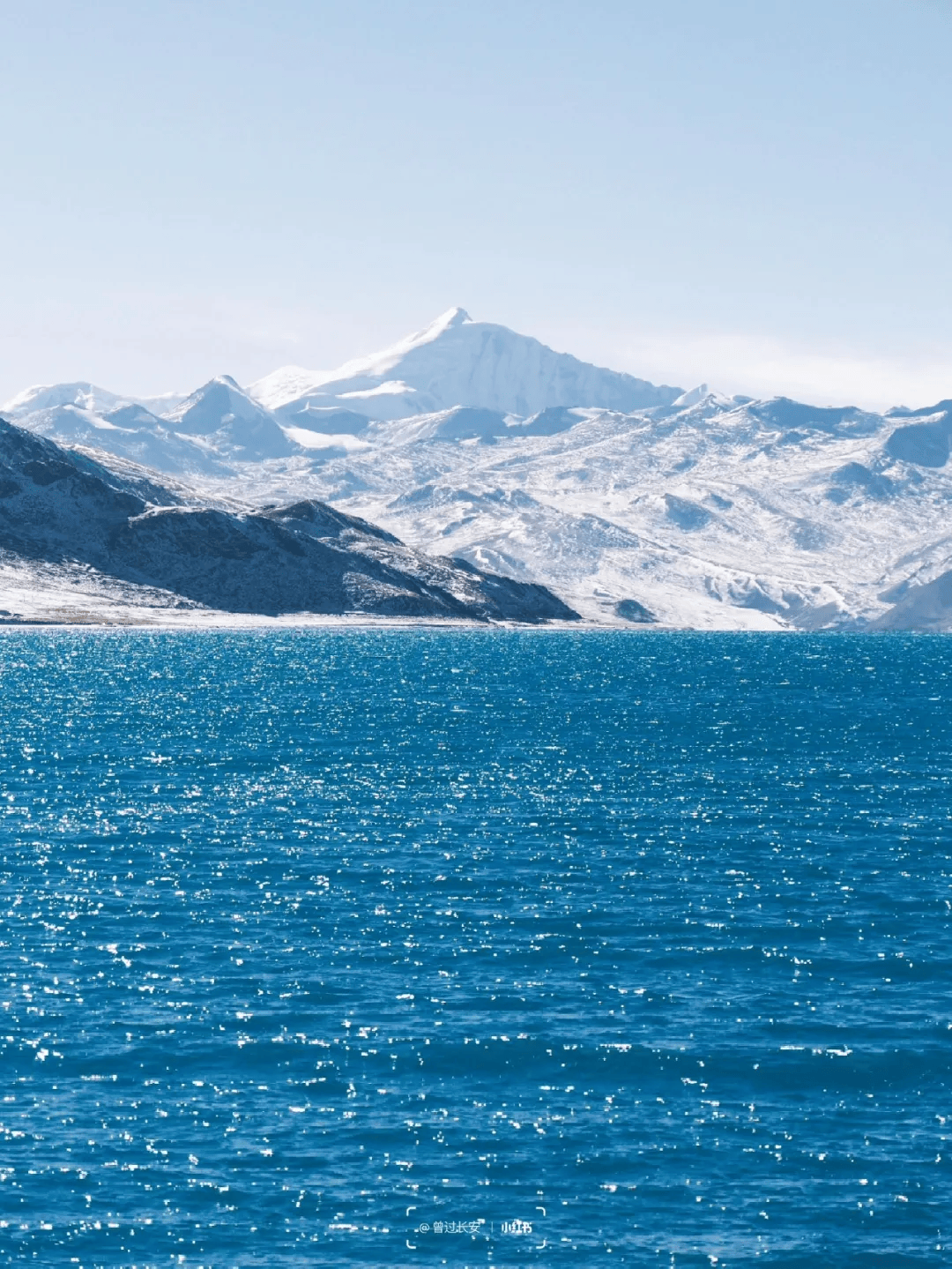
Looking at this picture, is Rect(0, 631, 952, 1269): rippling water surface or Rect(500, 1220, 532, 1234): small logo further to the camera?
Rect(0, 631, 952, 1269): rippling water surface

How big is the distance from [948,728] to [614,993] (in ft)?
377

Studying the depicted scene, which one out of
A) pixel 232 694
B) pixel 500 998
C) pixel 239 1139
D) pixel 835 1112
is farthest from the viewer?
pixel 232 694

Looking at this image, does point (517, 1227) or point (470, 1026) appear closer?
point (517, 1227)

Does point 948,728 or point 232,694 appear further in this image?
point 232,694

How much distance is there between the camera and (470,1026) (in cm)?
5172

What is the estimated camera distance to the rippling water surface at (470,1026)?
37.8 metres

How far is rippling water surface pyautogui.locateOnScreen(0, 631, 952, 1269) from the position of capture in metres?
37.8

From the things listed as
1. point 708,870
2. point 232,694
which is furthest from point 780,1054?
point 232,694

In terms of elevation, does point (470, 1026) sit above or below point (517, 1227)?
above

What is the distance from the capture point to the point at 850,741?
479 feet

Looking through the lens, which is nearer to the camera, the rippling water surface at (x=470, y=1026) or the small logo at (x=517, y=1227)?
the small logo at (x=517, y=1227)

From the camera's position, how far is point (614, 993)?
2200 inches

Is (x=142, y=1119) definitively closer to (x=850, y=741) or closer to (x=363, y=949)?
(x=363, y=949)

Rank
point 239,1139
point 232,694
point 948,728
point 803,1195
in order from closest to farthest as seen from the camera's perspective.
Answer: point 803,1195, point 239,1139, point 948,728, point 232,694
